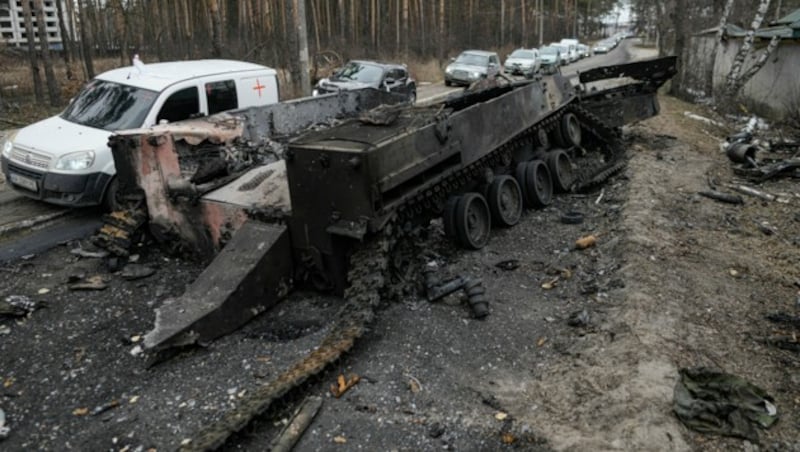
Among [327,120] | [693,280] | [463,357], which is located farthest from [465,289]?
[327,120]

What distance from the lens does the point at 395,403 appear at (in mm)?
4727

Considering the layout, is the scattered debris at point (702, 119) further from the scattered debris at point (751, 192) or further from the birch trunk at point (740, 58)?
the scattered debris at point (751, 192)

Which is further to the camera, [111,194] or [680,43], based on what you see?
[680,43]

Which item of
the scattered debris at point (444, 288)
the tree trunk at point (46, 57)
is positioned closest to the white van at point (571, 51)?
the tree trunk at point (46, 57)

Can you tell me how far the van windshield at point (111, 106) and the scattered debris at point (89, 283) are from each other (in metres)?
2.74

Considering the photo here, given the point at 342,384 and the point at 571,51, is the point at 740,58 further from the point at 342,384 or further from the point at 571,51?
the point at 571,51

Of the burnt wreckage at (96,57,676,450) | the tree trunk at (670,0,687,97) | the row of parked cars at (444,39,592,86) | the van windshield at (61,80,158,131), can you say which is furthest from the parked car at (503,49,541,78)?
the van windshield at (61,80,158,131)

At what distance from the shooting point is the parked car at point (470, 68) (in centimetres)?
2659

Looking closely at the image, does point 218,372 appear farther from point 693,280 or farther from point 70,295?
point 693,280

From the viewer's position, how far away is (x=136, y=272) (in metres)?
7.23

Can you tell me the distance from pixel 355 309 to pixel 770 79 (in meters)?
16.2

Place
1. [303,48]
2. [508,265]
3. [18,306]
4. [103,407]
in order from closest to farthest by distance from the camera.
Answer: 1. [103,407]
2. [18,306]
3. [508,265]
4. [303,48]

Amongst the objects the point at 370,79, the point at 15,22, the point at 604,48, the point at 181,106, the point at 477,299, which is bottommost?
the point at 604,48

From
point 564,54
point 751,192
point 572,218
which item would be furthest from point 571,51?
point 572,218
